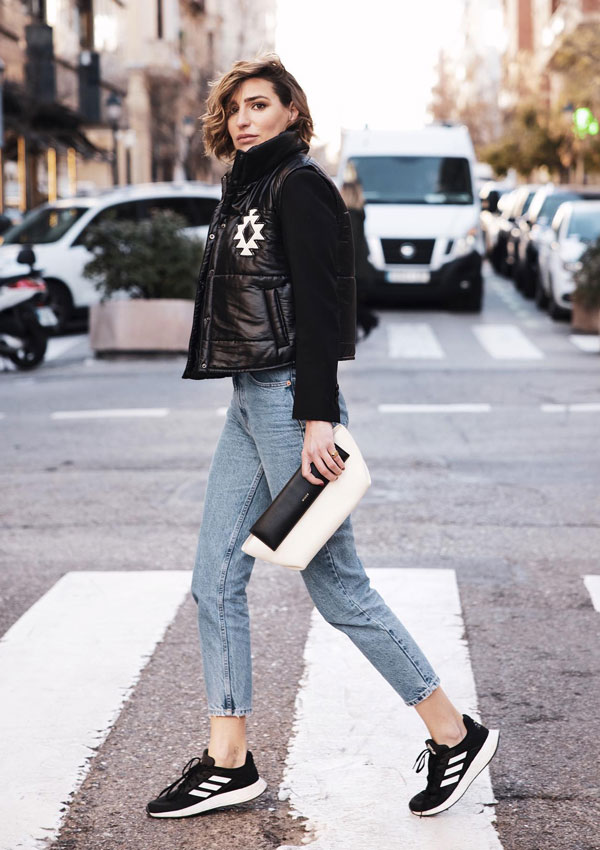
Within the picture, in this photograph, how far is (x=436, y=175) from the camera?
2130cm

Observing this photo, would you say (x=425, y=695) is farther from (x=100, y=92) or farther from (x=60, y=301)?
(x=100, y=92)

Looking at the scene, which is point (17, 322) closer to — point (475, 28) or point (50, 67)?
point (50, 67)

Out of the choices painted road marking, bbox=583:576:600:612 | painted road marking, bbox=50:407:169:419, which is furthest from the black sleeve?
painted road marking, bbox=50:407:169:419

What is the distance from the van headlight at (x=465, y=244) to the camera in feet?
66.8

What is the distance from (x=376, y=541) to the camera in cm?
686

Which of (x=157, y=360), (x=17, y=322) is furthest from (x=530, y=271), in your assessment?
(x=17, y=322)

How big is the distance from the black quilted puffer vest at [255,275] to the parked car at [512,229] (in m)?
22.5

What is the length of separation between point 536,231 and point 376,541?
16.3 meters

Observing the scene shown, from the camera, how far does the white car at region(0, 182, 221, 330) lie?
1819cm

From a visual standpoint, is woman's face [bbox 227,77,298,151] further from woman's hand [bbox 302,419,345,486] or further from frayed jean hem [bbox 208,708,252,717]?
frayed jean hem [bbox 208,708,252,717]

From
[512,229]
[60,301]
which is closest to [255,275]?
[60,301]

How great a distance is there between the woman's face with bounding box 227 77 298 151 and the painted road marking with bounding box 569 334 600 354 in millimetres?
12662

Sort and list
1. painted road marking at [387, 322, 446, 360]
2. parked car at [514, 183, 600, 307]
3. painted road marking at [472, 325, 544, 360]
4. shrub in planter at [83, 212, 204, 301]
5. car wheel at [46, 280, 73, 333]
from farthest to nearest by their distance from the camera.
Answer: parked car at [514, 183, 600, 307] < car wheel at [46, 280, 73, 333] < shrub in planter at [83, 212, 204, 301] < painted road marking at [387, 322, 446, 360] < painted road marking at [472, 325, 544, 360]

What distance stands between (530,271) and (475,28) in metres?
134
